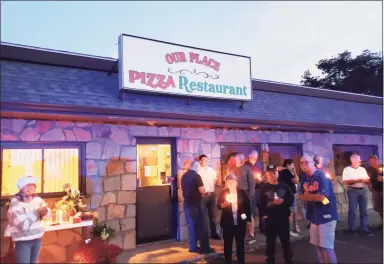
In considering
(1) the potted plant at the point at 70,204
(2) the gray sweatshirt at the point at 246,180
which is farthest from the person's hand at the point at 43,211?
(2) the gray sweatshirt at the point at 246,180

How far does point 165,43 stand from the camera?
319 inches

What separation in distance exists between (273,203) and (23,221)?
3941 millimetres

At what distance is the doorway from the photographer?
24.6 ft

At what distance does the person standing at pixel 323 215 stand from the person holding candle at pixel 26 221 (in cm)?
408

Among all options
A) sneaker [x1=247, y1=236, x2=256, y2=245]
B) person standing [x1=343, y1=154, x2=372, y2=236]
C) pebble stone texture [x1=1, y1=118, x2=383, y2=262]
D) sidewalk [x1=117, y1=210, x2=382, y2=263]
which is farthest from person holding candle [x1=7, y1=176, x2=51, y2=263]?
person standing [x1=343, y1=154, x2=372, y2=236]

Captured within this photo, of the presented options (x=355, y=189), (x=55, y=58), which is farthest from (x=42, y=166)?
(x=355, y=189)

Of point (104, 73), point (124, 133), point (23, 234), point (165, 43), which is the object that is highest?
point (165, 43)

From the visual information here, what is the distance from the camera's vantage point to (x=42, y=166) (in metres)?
6.43

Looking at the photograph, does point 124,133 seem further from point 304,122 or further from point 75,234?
point 304,122

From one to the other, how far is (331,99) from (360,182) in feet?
15.2

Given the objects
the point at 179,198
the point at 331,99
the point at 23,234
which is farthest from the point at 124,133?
the point at 331,99

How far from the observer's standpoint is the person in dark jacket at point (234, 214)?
5.84 meters

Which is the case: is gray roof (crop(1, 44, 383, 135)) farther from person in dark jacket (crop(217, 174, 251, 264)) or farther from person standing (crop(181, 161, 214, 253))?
person in dark jacket (crop(217, 174, 251, 264))

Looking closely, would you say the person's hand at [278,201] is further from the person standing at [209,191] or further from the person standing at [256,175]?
the person standing at [209,191]
